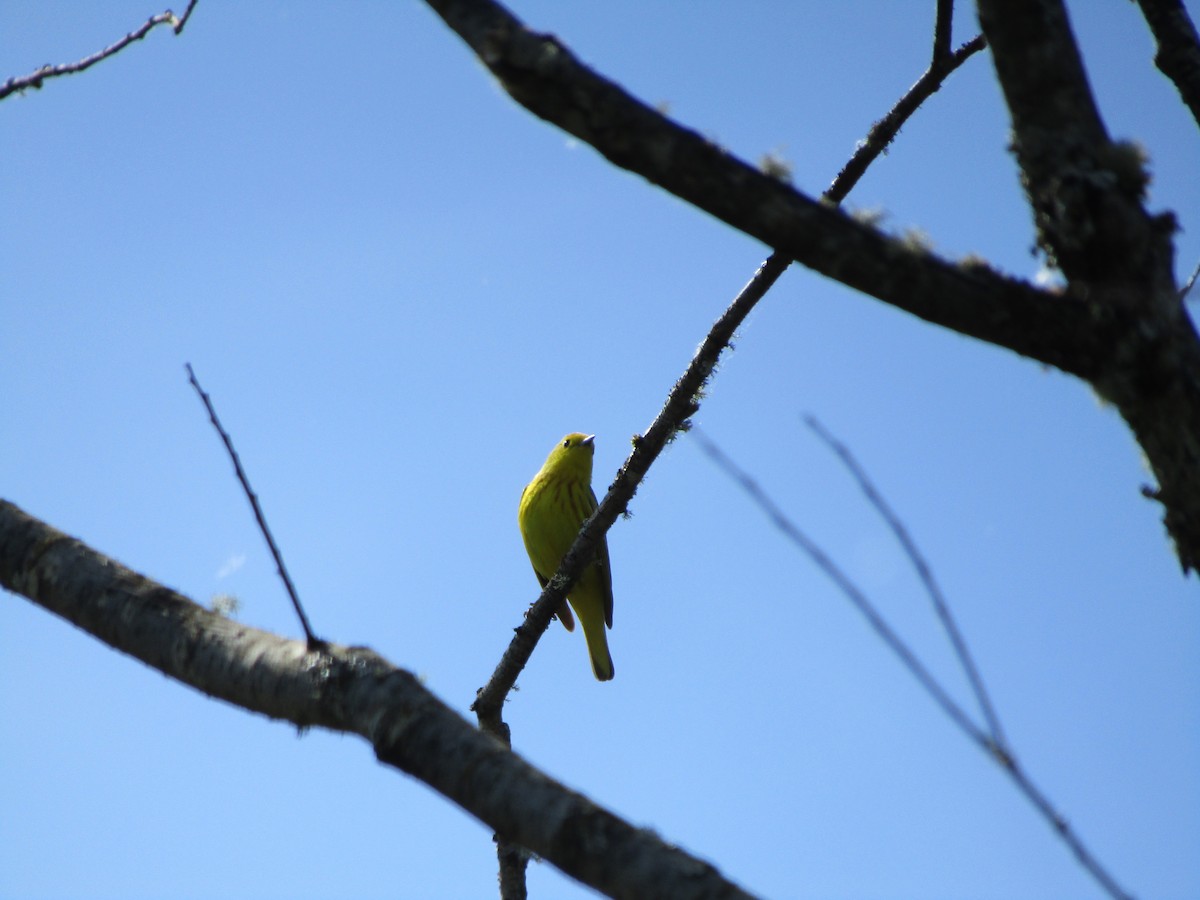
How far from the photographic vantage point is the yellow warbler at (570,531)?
8.27m

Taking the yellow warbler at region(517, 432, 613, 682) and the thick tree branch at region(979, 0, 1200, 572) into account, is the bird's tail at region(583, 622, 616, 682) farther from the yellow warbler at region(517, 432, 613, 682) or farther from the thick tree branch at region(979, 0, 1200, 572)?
the thick tree branch at region(979, 0, 1200, 572)

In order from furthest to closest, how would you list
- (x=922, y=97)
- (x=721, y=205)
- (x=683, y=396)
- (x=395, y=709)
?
1. (x=683, y=396)
2. (x=922, y=97)
3. (x=721, y=205)
4. (x=395, y=709)

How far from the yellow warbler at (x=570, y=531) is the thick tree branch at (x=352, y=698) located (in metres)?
6.01

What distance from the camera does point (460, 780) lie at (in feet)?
5.33

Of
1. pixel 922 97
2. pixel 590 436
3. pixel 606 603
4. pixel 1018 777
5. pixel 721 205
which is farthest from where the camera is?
pixel 590 436

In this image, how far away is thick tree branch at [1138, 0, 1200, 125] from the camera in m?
2.56

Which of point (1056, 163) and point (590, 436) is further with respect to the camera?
point (590, 436)

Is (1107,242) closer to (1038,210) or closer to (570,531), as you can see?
(1038,210)

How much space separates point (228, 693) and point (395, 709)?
377mm

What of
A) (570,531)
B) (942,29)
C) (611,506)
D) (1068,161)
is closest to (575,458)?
(570,531)

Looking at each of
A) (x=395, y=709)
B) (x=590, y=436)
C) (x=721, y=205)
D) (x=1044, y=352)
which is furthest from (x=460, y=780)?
(x=590, y=436)

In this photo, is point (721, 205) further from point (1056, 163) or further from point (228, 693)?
point (228, 693)

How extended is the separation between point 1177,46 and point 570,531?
21.0ft

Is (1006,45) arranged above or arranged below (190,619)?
above
